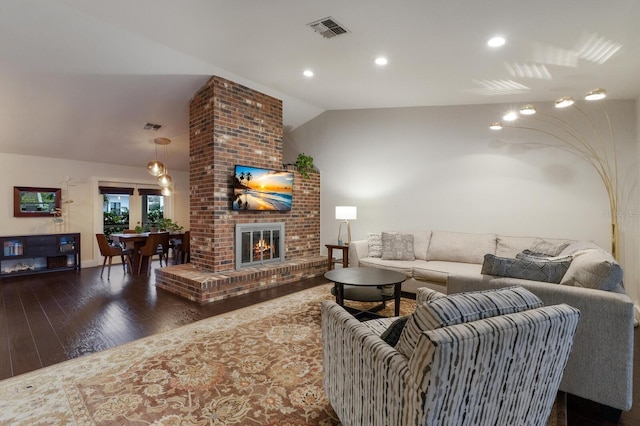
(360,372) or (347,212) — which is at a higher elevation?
(347,212)

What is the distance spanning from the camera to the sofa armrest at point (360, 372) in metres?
1.17

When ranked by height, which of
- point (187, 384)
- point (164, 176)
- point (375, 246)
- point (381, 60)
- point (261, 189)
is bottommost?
point (187, 384)

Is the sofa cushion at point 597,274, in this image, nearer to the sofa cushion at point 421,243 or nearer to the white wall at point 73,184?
the sofa cushion at point 421,243

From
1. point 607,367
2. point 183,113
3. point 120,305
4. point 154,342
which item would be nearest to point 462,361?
point 607,367

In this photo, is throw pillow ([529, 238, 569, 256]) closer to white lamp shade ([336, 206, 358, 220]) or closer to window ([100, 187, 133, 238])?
white lamp shade ([336, 206, 358, 220])

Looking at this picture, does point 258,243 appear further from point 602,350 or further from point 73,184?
point 73,184

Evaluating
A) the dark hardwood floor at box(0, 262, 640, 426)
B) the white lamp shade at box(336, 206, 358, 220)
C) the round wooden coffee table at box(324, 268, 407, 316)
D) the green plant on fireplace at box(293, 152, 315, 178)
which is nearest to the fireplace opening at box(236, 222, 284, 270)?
the dark hardwood floor at box(0, 262, 640, 426)

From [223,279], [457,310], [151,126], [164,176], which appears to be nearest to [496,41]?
[457,310]

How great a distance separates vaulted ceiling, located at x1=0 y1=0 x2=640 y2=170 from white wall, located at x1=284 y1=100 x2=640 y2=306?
16.6 inches

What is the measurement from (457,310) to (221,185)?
375 cm

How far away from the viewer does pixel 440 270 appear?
3.86 meters

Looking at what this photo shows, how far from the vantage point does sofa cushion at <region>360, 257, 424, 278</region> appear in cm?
407

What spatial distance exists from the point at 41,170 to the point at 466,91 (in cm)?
763

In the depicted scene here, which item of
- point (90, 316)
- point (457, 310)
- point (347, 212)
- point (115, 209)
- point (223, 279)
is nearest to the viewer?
point (457, 310)
